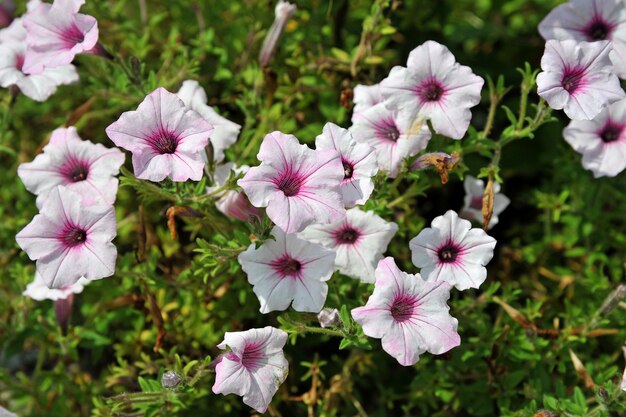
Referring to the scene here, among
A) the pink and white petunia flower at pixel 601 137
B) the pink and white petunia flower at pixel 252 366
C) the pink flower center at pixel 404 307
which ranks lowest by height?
the pink and white petunia flower at pixel 252 366

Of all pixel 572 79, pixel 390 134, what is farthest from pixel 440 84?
pixel 572 79

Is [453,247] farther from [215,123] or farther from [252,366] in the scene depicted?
[215,123]

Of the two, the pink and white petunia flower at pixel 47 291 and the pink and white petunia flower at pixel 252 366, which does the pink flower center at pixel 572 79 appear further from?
the pink and white petunia flower at pixel 47 291

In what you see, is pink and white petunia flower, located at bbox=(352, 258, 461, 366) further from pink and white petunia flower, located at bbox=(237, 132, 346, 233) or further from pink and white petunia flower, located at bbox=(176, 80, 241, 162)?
pink and white petunia flower, located at bbox=(176, 80, 241, 162)

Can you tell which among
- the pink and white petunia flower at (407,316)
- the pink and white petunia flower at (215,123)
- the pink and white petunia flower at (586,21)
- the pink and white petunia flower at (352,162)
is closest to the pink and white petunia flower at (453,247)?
the pink and white petunia flower at (407,316)

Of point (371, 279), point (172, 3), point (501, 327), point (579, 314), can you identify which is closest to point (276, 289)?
point (371, 279)
